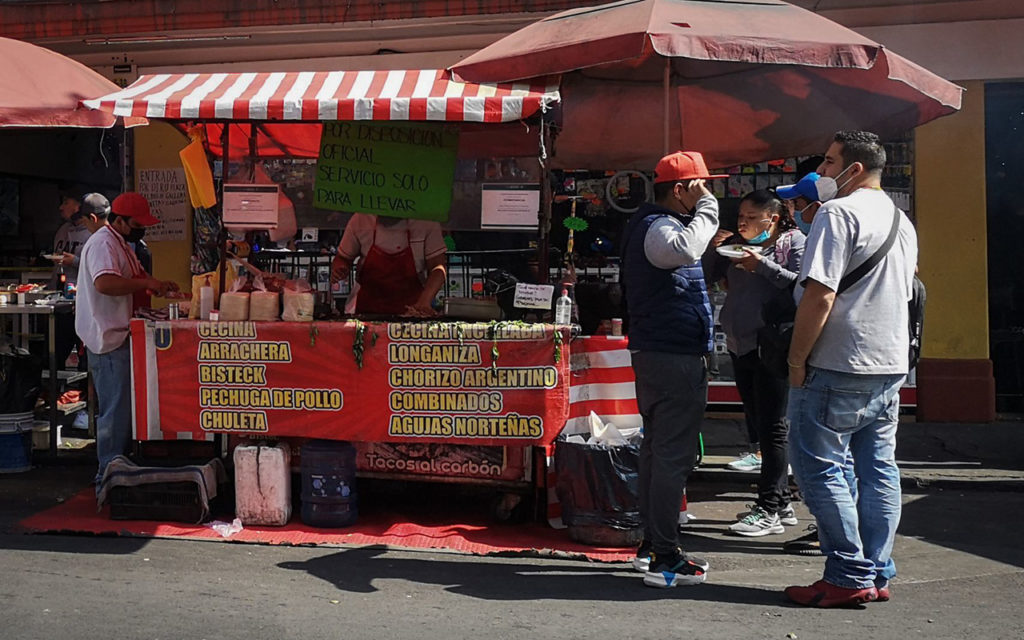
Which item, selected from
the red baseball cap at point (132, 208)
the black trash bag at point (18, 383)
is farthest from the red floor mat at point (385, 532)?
the red baseball cap at point (132, 208)

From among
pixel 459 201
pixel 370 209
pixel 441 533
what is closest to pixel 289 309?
pixel 370 209

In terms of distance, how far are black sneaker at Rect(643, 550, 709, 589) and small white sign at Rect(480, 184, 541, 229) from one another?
7.30 ft

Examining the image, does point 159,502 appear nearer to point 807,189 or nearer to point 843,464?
point 843,464

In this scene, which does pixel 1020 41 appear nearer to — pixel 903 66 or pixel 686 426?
pixel 903 66

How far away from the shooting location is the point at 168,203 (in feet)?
34.0

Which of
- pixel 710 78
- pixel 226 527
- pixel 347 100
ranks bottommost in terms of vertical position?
pixel 226 527

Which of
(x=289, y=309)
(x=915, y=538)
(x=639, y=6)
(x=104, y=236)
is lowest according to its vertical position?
(x=915, y=538)

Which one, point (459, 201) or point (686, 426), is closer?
point (686, 426)

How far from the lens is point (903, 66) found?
604 centimetres

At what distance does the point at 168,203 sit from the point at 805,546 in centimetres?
750

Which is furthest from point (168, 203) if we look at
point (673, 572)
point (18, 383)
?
point (673, 572)

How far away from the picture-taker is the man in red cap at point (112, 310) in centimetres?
625

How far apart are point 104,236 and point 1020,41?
796cm

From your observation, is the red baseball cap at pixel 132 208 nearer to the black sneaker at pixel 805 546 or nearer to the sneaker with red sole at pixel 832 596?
the black sneaker at pixel 805 546
